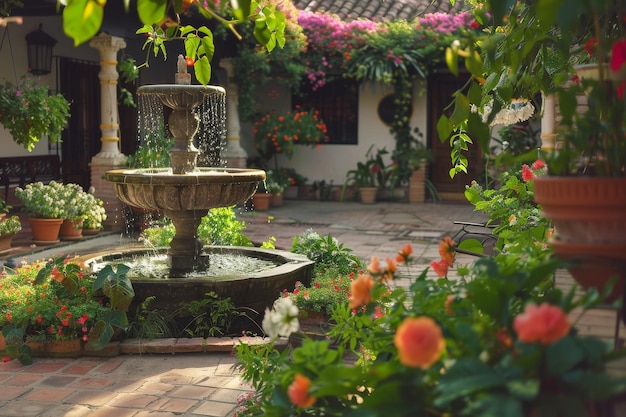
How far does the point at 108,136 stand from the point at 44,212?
7.91 ft

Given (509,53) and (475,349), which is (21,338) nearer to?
(509,53)

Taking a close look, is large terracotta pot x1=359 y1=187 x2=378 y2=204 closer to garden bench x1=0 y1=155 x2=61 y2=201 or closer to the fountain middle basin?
garden bench x1=0 y1=155 x2=61 y2=201

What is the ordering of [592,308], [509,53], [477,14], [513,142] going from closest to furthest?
[592,308]
[509,53]
[477,14]
[513,142]

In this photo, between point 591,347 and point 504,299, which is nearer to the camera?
point 591,347

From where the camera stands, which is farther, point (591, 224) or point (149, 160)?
point (149, 160)

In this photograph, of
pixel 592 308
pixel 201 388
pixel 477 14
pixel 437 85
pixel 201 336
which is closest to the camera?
pixel 592 308

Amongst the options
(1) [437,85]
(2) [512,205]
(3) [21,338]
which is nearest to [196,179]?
(3) [21,338]

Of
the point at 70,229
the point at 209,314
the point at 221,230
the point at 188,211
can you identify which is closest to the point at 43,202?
the point at 70,229

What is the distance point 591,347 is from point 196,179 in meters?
4.78


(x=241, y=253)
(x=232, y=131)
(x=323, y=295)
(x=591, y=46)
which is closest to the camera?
(x=591, y=46)

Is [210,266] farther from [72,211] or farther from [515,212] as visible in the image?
[72,211]

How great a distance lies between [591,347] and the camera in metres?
1.62

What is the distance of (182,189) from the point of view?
6238 mm

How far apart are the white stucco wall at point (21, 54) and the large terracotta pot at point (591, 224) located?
1064cm
